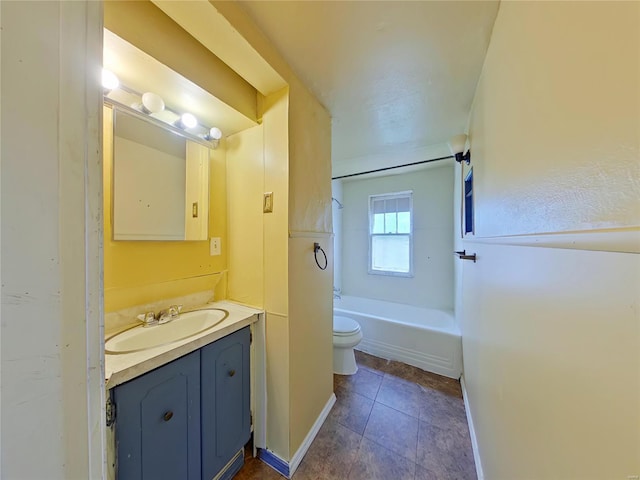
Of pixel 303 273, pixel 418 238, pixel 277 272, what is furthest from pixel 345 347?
pixel 418 238

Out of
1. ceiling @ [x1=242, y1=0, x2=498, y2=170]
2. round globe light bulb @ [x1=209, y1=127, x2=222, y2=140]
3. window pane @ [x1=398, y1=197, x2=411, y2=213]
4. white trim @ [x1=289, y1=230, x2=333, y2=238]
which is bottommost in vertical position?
white trim @ [x1=289, y1=230, x2=333, y2=238]

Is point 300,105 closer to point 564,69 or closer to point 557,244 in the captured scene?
point 564,69

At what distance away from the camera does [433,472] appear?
123 cm

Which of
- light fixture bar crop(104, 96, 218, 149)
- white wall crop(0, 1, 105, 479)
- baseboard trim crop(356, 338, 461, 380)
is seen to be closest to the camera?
white wall crop(0, 1, 105, 479)

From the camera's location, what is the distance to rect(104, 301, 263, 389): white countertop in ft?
2.47

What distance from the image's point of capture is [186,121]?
49.8 inches

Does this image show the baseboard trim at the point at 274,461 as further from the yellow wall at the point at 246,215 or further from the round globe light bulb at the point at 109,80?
the round globe light bulb at the point at 109,80

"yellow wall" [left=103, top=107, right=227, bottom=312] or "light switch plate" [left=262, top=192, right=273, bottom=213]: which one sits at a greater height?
"light switch plate" [left=262, top=192, right=273, bottom=213]

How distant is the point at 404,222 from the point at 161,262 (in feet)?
9.27

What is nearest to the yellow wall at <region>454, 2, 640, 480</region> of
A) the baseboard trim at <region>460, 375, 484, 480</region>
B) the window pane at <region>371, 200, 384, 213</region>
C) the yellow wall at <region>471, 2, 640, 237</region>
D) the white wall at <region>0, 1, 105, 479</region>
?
the yellow wall at <region>471, 2, 640, 237</region>

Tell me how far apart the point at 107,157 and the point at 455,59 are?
73.2 inches

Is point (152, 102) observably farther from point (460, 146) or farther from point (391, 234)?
point (391, 234)

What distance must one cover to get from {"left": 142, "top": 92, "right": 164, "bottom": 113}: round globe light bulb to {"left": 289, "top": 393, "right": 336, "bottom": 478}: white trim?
2.01m

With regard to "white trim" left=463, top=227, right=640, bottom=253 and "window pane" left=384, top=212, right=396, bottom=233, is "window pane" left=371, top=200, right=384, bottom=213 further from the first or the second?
"white trim" left=463, top=227, right=640, bottom=253
